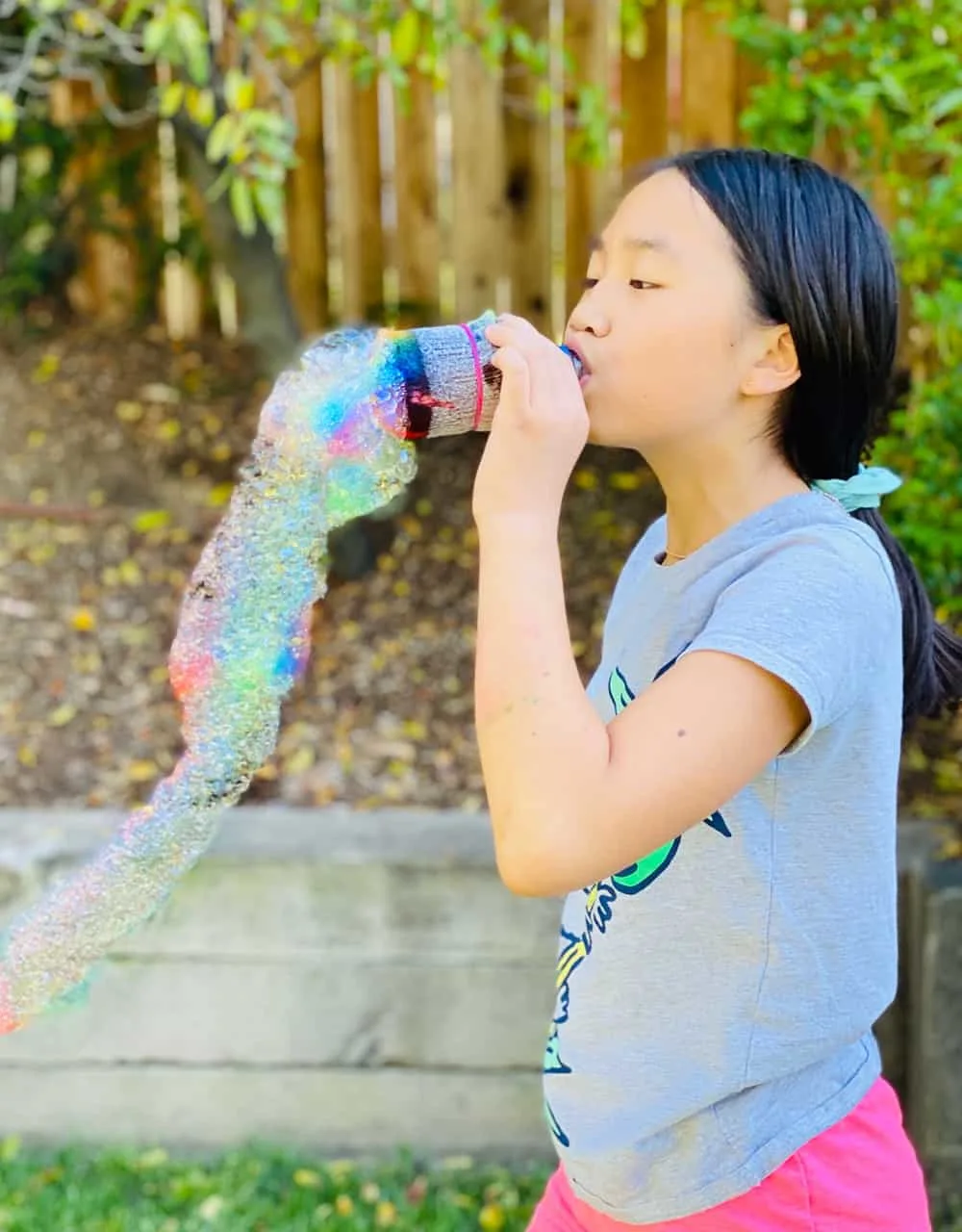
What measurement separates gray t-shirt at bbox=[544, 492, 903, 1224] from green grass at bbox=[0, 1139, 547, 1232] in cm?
131

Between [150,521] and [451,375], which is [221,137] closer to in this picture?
[150,521]

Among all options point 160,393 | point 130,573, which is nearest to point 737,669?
point 130,573

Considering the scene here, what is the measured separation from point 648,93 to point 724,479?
10.8 ft

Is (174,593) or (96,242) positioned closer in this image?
(174,593)

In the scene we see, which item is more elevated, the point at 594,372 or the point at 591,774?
the point at 594,372

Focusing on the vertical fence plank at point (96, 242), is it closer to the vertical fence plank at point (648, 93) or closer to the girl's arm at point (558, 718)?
the vertical fence plank at point (648, 93)

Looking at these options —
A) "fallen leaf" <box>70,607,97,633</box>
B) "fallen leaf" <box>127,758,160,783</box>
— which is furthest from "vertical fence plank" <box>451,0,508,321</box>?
"fallen leaf" <box>127,758,160,783</box>

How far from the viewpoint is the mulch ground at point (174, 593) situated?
3.15 m

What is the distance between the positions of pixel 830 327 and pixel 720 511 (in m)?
0.20

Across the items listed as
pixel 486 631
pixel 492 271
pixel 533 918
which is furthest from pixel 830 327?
pixel 492 271

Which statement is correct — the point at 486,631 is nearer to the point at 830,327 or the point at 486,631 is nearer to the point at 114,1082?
the point at 830,327

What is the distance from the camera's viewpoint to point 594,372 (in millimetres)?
1280

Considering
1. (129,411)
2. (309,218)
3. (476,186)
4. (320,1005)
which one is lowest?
(320,1005)

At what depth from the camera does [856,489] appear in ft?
4.47
